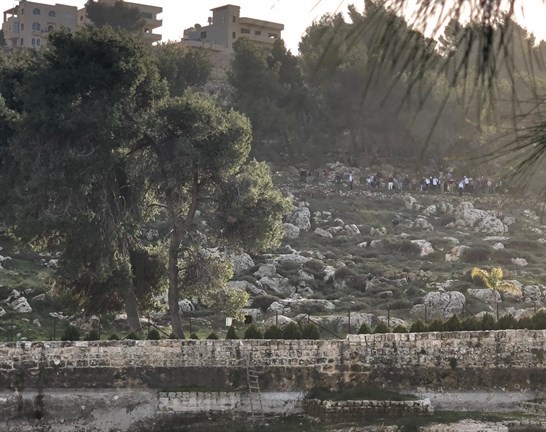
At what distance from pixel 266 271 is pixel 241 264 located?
1233mm

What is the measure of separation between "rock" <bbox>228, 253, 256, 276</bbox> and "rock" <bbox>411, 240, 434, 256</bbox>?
31.6 ft

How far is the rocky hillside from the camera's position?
46250 mm

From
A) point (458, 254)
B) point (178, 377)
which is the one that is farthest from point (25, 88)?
point (458, 254)

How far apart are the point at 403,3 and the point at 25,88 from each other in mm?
37514

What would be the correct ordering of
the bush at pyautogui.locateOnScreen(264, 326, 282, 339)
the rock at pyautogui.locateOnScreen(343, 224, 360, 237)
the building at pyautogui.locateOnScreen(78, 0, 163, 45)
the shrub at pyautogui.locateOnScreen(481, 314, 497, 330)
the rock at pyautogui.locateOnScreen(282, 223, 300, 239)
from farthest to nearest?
the building at pyautogui.locateOnScreen(78, 0, 163, 45) < the rock at pyautogui.locateOnScreen(343, 224, 360, 237) < the rock at pyautogui.locateOnScreen(282, 223, 300, 239) < the shrub at pyautogui.locateOnScreen(481, 314, 497, 330) < the bush at pyautogui.locateOnScreen(264, 326, 282, 339)

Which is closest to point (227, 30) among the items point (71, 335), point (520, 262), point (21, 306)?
point (520, 262)

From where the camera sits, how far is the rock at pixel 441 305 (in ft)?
157

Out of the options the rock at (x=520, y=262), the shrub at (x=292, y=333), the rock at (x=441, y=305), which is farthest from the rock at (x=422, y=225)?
the shrub at (x=292, y=333)

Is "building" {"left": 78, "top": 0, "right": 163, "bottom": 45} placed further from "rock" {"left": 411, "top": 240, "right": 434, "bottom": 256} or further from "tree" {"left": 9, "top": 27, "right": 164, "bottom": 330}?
"tree" {"left": 9, "top": 27, "right": 164, "bottom": 330}

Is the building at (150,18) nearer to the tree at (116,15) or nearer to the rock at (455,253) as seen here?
the tree at (116,15)

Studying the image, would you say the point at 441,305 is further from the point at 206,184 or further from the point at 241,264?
the point at 206,184

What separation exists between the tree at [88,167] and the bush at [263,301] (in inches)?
259

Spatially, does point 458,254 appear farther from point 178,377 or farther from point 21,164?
point 178,377

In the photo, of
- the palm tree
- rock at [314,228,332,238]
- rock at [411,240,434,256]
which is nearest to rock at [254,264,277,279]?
the palm tree
